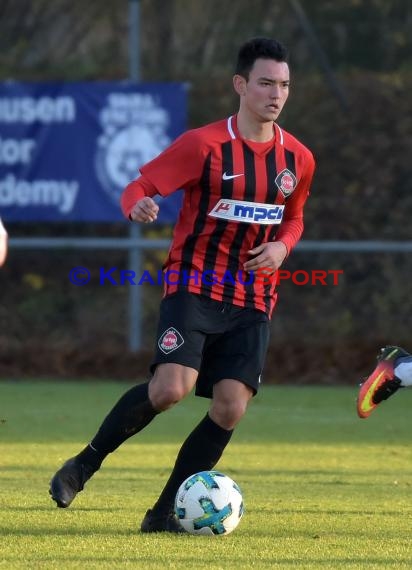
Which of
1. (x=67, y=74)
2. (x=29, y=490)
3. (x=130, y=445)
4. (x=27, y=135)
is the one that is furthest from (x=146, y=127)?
(x=29, y=490)

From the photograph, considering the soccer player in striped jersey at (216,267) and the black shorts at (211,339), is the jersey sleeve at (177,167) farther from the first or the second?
the black shorts at (211,339)

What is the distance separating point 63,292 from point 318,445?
7447 millimetres

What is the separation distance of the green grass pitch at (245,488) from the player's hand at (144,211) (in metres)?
1.29

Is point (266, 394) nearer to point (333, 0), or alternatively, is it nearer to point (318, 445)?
point (318, 445)

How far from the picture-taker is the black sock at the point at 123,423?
581 centimetres

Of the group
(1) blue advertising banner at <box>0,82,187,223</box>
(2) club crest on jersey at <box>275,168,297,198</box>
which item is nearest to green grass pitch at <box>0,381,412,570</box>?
(2) club crest on jersey at <box>275,168,297,198</box>

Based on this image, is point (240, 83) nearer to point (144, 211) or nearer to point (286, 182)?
point (286, 182)

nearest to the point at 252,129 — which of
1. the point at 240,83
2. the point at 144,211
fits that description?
the point at 240,83

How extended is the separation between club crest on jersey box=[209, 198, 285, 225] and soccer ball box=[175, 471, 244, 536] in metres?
1.16

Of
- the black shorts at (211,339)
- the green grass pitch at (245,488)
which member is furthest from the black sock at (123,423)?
the green grass pitch at (245,488)

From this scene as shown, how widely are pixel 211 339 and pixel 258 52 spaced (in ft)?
4.26

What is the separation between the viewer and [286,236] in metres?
6.14

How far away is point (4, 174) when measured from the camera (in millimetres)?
14977

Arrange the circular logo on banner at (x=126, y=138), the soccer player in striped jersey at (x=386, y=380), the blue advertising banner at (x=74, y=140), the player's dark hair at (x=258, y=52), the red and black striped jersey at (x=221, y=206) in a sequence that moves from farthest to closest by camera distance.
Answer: the blue advertising banner at (x=74, y=140) → the circular logo on banner at (x=126, y=138) → the soccer player in striped jersey at (x=386, y=380) → the player's dark hair at (x=258, y=52) → the red and black striped jersey at (x=221, y=206)
